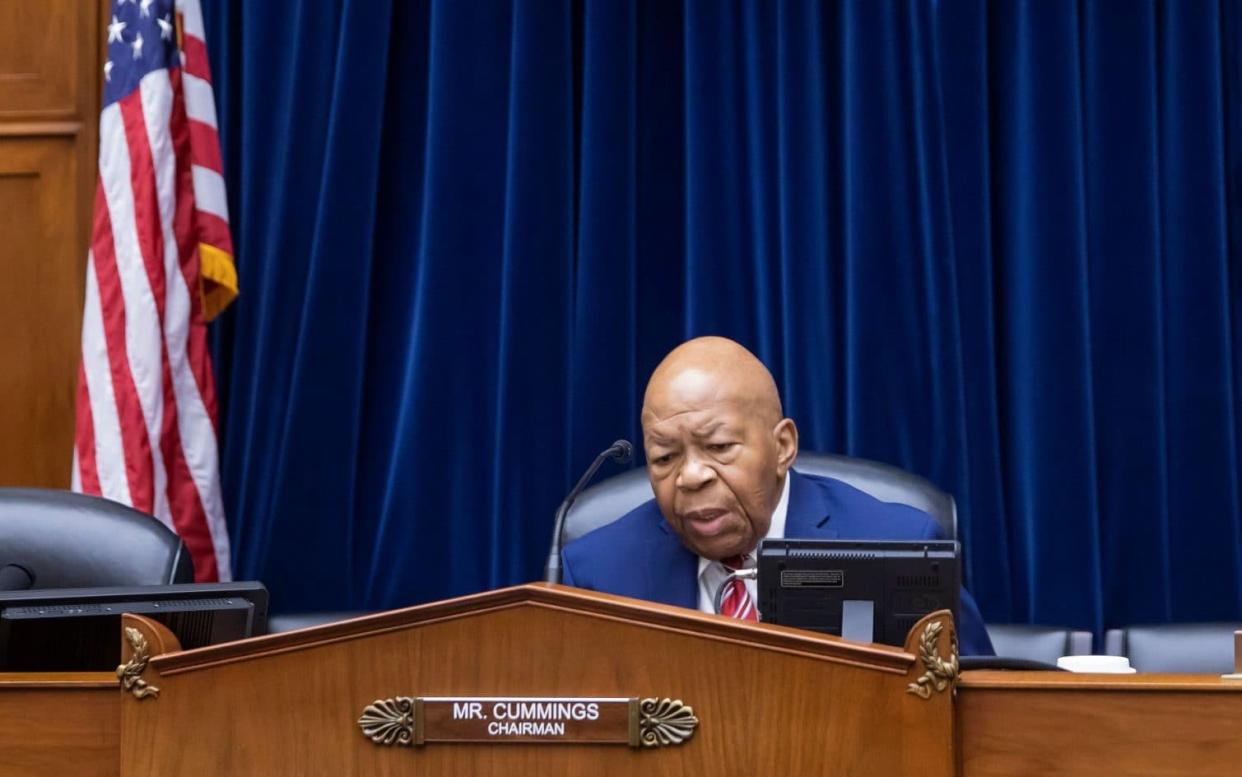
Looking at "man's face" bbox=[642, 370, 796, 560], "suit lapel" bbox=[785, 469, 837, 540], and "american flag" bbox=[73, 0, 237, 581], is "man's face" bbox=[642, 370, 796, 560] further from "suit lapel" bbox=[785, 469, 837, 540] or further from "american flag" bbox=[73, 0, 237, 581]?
"american flag" bbox=[73, 0, 237, 581]

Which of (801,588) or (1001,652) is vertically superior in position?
(801,588)

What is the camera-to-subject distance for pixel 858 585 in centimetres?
216

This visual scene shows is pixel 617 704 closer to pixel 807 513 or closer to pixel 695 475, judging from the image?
pixel 695 475

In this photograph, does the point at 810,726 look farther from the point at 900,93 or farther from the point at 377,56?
the point at 377,56

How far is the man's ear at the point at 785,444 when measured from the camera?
319 cm

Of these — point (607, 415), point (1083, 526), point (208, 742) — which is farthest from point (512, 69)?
point (208, 742)

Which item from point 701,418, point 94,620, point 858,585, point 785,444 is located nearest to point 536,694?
point 858,585

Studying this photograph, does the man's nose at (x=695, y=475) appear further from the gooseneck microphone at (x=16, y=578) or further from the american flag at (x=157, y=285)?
the american flag at (x=157, y=285)

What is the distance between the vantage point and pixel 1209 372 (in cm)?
391

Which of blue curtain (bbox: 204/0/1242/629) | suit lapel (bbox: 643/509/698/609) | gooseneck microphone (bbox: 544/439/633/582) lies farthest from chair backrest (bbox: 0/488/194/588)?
blue curtain (bbox: 204/0/1242/629)

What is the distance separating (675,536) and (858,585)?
1.04m

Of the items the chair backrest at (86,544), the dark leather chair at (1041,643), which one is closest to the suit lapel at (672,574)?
the dark leather chair at (1041,643)

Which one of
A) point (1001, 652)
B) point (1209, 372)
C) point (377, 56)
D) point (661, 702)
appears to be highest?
point (377, 56)

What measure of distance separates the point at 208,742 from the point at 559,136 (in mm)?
2493
